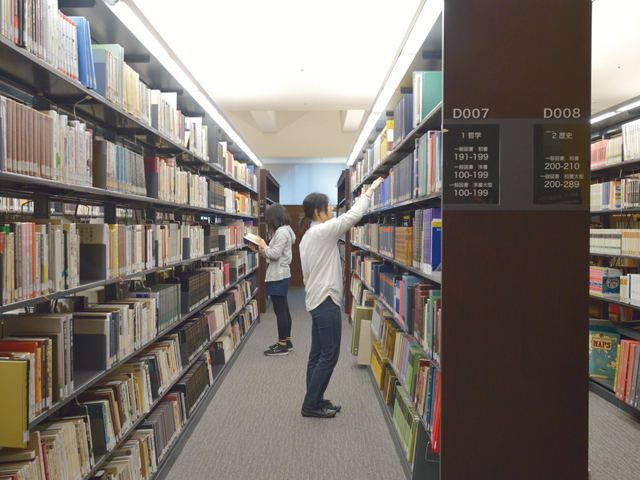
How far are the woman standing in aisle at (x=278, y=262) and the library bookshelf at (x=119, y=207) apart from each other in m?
0.48

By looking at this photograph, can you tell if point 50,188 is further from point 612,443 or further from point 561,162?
point 612,443

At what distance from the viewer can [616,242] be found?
3373mm

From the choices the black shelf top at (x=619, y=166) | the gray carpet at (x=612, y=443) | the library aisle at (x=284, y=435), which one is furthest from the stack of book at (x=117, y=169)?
the black shelf top at (x=619, y=166)

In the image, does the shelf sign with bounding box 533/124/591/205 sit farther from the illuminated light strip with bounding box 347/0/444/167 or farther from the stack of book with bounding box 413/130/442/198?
the illuminated light strip with bounding box 347/0/444/167

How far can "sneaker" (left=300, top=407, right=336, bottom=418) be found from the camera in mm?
2975

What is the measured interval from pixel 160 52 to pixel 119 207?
1.01 metres

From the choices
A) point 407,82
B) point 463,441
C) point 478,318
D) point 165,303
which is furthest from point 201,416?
point 407,82

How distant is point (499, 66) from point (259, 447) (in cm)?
243

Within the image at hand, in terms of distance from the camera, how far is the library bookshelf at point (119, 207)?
53.9 inches

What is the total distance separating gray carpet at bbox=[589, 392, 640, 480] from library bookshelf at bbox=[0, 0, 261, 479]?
8.19 feet

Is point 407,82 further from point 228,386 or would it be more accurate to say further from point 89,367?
point 228,386

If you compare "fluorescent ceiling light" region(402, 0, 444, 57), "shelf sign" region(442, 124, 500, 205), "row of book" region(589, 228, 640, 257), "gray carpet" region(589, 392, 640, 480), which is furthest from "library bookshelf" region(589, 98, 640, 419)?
"shelf sign" region(442, 124, 500, 205)

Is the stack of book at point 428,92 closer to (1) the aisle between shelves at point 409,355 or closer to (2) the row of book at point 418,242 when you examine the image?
(2) the row of book at point 418,242

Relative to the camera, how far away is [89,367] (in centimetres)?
171
